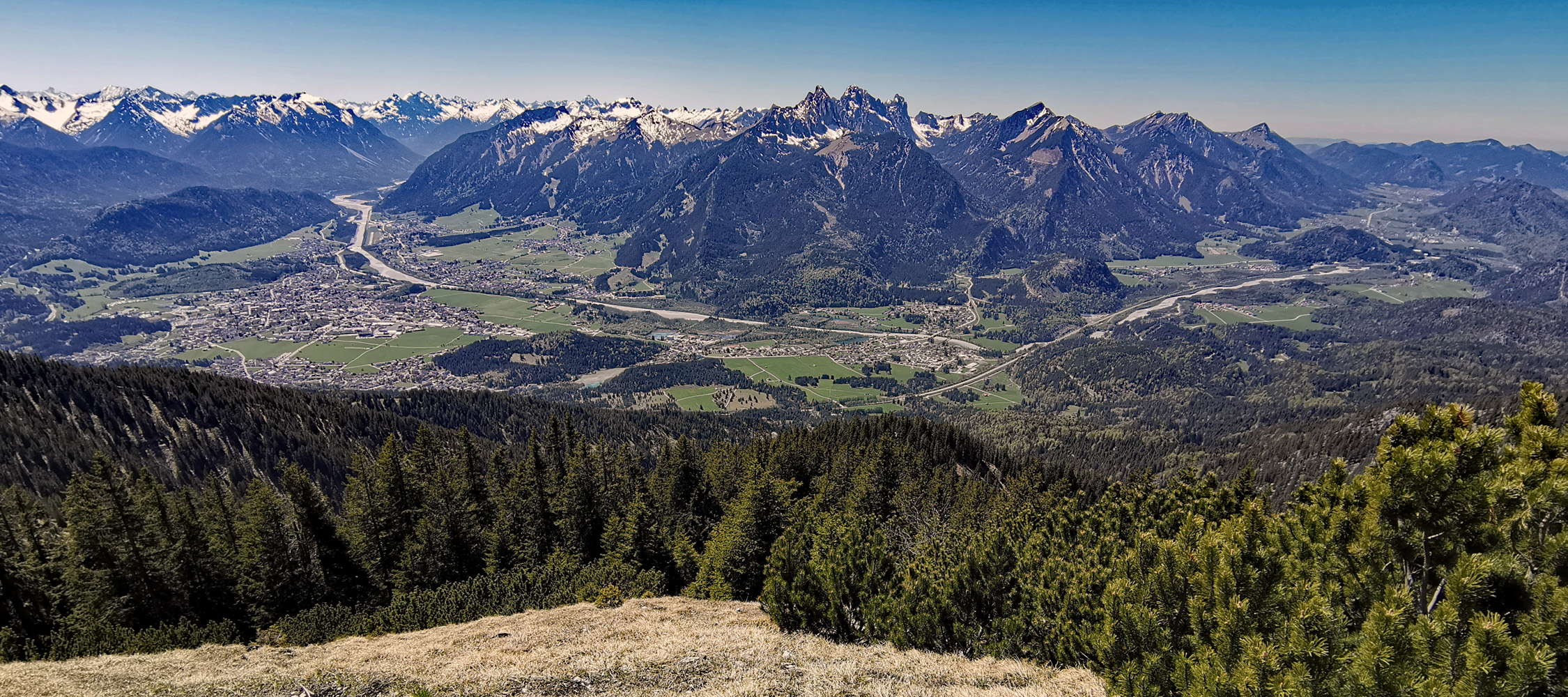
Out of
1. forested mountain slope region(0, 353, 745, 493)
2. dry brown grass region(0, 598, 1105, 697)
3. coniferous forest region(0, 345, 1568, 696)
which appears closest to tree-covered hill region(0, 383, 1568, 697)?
coniferous forest region(0, 345, 1568, 696)

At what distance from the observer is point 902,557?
167ft

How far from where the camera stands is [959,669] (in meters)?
Answer: 31.9

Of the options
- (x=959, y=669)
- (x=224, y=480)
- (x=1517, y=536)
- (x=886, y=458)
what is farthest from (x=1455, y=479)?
(x=224, y=480)

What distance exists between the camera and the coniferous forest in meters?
14.2

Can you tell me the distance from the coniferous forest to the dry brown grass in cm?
364

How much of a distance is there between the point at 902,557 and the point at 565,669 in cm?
2715

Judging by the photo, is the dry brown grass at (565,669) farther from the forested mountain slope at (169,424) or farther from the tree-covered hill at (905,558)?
the forested mountain slope at (169,424)

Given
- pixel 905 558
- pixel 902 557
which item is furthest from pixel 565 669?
pixel 905 558

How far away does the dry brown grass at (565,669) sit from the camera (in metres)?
29.9

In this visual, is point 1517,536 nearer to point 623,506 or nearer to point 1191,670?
point 1191,670

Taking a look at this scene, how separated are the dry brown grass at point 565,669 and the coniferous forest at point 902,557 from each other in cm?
364

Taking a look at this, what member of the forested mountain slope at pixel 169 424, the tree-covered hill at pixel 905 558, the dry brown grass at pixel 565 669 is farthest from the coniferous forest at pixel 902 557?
the forested mountain slope at pixel 169 424

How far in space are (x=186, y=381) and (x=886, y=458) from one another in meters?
156

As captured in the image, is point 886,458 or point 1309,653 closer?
point 1309,653
